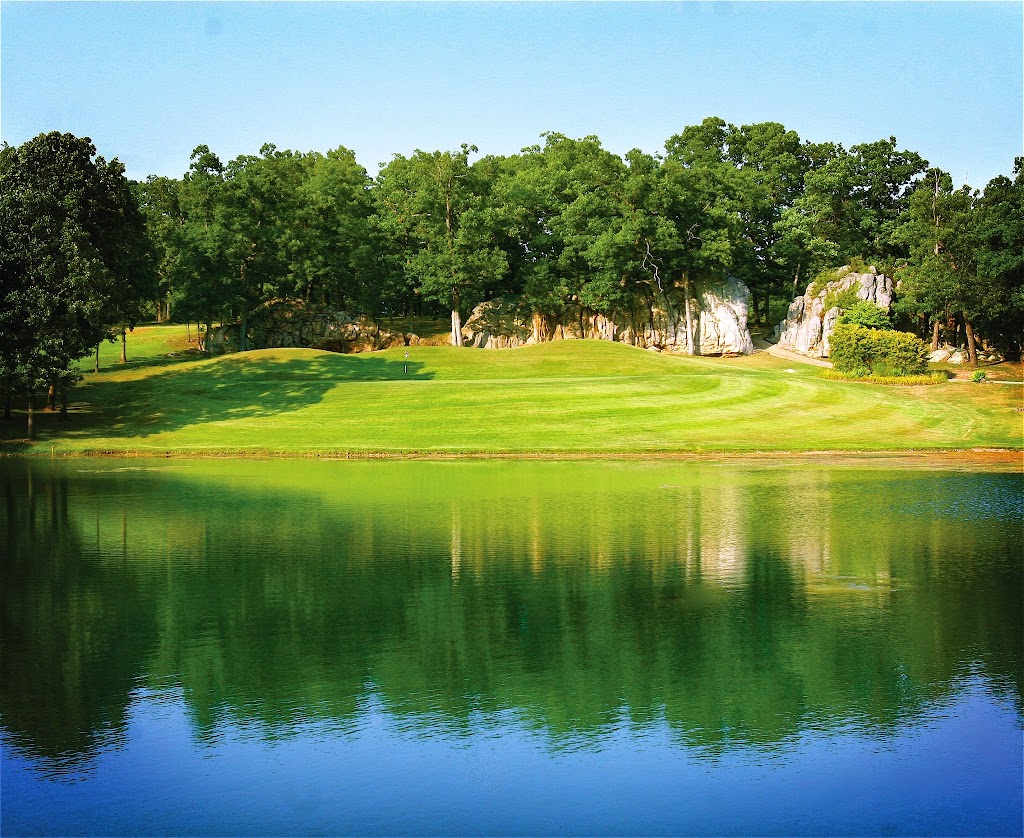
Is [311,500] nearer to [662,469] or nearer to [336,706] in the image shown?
[662,469]

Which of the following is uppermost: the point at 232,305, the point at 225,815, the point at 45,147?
the point at 45,147

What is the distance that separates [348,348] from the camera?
9769 centimetres

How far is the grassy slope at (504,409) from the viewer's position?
48.8 metres

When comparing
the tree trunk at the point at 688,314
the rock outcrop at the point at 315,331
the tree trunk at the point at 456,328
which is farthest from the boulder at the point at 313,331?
the tree trunk at the point at 688,314

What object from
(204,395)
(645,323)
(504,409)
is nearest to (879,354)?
(504,409)

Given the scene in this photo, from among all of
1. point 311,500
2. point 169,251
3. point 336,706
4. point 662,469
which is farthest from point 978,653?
point 169,251

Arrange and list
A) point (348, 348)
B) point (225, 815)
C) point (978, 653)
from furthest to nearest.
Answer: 1. point (348, 348)
2. point (978, 653)
3. point (225, 815)

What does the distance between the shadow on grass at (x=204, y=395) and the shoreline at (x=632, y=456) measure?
8.06ft

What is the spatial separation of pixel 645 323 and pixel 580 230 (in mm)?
11326

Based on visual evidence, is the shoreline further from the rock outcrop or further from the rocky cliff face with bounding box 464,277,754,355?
the rock outcrop

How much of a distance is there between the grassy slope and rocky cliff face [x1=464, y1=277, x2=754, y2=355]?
2372 cm

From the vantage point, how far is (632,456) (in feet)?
149

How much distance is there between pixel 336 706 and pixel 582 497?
19558 mm

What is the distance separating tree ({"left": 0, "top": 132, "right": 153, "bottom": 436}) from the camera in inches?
1970
